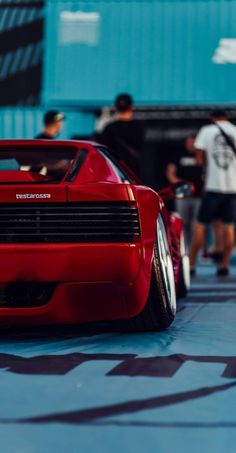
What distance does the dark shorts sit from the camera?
10.2m

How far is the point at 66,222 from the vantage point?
4.77 m

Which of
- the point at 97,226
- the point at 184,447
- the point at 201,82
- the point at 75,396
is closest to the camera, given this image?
the point at 184,447

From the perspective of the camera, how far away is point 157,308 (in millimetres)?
5199

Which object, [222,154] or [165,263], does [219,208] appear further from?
[165,263]

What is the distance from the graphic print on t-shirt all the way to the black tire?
4.77 meters

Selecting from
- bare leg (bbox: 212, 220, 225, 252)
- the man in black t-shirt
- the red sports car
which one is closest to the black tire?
the red sports car

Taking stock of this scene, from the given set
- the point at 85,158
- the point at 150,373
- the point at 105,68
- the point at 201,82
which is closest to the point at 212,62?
the point at 201,82

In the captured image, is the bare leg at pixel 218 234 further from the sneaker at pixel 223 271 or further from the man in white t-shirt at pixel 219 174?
the sneaker at pixel 223 271

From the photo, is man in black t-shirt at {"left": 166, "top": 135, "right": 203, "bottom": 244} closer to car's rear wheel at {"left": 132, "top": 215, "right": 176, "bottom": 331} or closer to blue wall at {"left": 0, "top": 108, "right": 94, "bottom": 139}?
car's rear wheel at {"left": 132, "top": 215, "right": 176, "bottom": 331}

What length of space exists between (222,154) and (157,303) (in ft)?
17.1

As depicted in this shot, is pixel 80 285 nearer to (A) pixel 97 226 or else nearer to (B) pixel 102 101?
(A) pixel 97 226

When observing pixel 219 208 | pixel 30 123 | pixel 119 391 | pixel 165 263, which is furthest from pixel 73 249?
pixel 30 123

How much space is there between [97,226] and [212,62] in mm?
17864

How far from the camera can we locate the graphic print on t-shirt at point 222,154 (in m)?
10.1
